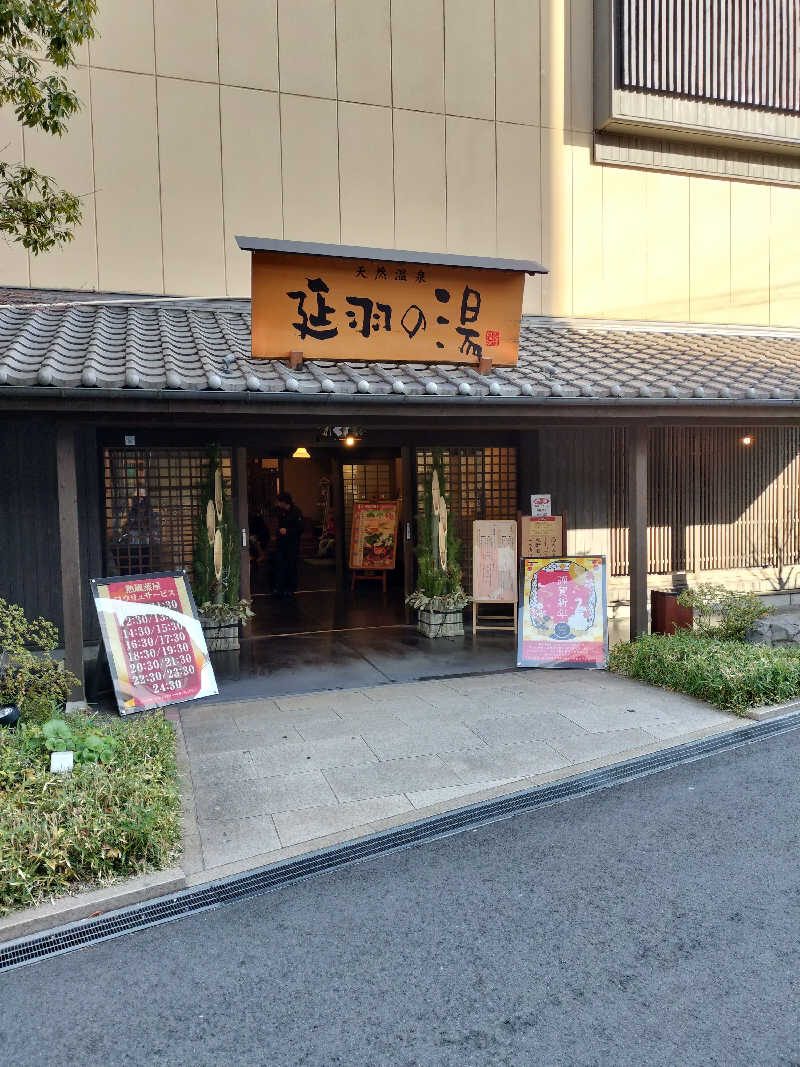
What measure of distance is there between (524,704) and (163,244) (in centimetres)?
736

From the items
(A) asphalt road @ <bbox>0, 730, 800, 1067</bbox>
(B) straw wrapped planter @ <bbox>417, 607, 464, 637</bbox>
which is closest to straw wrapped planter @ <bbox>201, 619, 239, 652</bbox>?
(B) straw wrapped planter @ <bbox>417, 607, 464, 637</bbox>

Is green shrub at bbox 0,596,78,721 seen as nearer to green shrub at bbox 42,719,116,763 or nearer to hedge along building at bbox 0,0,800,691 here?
hedge along building at bbox 0,0,800,691

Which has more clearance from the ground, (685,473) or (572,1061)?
(685,473)

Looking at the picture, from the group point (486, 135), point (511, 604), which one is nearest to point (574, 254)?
point (486, 135)

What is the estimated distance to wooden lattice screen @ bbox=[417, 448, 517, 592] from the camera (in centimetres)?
1187

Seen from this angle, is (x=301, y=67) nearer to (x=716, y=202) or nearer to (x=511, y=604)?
(x=716, y=202)

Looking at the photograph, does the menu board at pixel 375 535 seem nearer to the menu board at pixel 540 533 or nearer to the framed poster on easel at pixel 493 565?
the framed poster on easel at pixel 493 565

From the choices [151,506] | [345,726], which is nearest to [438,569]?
[151,506]

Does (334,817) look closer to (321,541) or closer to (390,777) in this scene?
(390,777)

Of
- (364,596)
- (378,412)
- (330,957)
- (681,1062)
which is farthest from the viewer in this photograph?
(364,596)

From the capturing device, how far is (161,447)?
10336 mm

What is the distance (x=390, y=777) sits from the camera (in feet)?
19.9

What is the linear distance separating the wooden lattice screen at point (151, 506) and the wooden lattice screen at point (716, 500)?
620 centimetres

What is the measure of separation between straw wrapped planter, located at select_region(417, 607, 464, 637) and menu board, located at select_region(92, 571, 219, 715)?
372 centimetres
